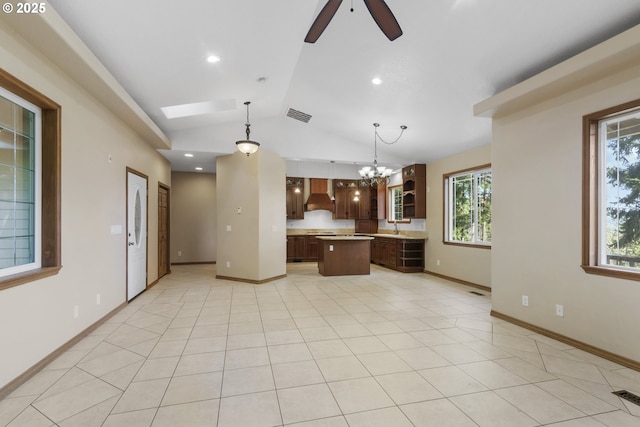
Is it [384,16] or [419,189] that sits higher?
[384,16]

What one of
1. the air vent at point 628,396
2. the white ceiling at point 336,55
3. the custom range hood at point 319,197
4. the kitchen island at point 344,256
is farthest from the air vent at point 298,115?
the air vent at point 628,396

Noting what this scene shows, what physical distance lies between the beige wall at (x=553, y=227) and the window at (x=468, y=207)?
1.83m

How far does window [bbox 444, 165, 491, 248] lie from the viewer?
5.82 m

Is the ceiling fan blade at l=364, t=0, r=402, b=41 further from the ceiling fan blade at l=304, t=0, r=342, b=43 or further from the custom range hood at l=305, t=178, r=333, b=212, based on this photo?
Answer: the custom range hood at l=305, t=178, r=333, b=212

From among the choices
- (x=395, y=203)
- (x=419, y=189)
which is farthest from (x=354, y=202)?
(x=419, y=189)

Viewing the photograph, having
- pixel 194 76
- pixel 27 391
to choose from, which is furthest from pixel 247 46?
pixel 27 391

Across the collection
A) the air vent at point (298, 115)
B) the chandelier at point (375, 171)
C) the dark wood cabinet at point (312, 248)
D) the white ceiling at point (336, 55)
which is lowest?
the dark wood cabinet at point (312, 248)

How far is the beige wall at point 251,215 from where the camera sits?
20.3 feet

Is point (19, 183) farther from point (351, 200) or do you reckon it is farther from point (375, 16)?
point (351, 200)

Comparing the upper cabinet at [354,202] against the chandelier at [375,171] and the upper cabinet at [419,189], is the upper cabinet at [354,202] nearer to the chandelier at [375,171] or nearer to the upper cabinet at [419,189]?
the upper cabinet at [419,189]

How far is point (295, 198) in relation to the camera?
955 cm

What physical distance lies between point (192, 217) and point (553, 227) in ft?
27.2

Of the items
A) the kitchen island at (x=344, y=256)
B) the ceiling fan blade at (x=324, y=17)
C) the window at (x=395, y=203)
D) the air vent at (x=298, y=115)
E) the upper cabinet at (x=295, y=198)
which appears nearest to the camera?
the ceiling fan blade at (x=324, y=17)

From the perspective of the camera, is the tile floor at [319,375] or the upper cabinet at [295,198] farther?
the upper cabinet at [295,198]
